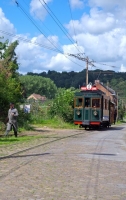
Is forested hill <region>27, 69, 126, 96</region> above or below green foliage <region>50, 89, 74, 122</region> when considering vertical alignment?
above

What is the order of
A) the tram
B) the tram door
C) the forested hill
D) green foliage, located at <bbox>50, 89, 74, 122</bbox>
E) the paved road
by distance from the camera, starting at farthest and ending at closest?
the forested hill
green foliage, located at <bbox>50, 89, 74, 122</bbox>
the tram door
the tram
the paved road

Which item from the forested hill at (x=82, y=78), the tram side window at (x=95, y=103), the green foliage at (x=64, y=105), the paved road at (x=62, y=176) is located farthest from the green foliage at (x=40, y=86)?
the paved road at (x=62, y=176)

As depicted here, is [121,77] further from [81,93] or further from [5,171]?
[5,171]

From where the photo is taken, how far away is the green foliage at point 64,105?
40.3m

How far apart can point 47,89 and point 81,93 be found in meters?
92.7

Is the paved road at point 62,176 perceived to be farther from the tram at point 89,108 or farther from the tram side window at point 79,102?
the tram side window at point 79,102

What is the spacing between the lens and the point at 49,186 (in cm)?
847

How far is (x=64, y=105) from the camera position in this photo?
40.6 metres

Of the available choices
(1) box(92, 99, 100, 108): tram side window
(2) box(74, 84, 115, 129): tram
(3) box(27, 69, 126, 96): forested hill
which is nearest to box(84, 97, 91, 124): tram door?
(2) box(74, 84, 115, 129): tram

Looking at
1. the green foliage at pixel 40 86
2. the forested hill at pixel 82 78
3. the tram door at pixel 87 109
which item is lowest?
the tram door at pixel 87 109

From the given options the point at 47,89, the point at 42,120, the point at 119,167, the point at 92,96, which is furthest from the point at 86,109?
the point at 47,89

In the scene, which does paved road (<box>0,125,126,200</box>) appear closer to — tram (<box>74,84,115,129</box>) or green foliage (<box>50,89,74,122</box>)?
tram (<box>74,84,115,129</box>)

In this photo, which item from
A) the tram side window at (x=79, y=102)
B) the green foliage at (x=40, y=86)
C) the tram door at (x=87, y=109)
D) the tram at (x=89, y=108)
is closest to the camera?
the tram at (x=89, y=108)

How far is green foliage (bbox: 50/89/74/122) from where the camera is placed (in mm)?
40303
